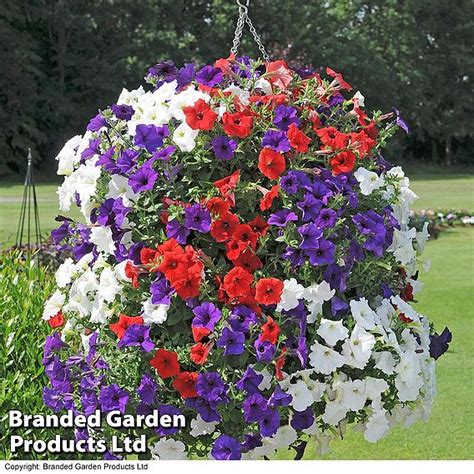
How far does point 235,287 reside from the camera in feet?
8.45

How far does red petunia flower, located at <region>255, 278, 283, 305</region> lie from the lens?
8.44ft

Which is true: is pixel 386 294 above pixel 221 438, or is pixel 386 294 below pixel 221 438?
above

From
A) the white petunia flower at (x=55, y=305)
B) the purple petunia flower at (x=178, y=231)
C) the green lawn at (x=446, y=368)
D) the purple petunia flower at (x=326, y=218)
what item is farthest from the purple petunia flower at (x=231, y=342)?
the green lawn at (x=446, y=368)

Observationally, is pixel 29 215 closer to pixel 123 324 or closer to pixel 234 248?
pixel 123 324

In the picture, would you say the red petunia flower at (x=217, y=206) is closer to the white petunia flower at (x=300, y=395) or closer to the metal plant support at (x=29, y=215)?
the white petunia flower at (x=300, y=395)

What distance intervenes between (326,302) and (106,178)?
34.1 inches

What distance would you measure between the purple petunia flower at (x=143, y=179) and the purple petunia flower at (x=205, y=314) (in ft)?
1.40

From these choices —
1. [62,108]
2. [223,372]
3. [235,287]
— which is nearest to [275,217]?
[235,287]

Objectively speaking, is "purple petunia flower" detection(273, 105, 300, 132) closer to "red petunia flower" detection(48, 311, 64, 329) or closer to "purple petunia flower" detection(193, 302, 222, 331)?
"purple petunia flower" detection(193, 302, 222, 331)

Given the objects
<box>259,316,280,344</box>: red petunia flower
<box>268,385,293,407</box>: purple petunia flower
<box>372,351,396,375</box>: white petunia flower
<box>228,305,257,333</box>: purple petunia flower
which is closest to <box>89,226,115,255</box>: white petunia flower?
<box>228,305,257,333</box>: purple petunia flower

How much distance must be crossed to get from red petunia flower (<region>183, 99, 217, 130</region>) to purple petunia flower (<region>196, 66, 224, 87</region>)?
0.27m

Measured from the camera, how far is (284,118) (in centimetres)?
283

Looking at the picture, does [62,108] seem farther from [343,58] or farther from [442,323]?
[442,323]

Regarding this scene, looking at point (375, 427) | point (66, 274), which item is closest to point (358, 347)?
point (375, 427)
